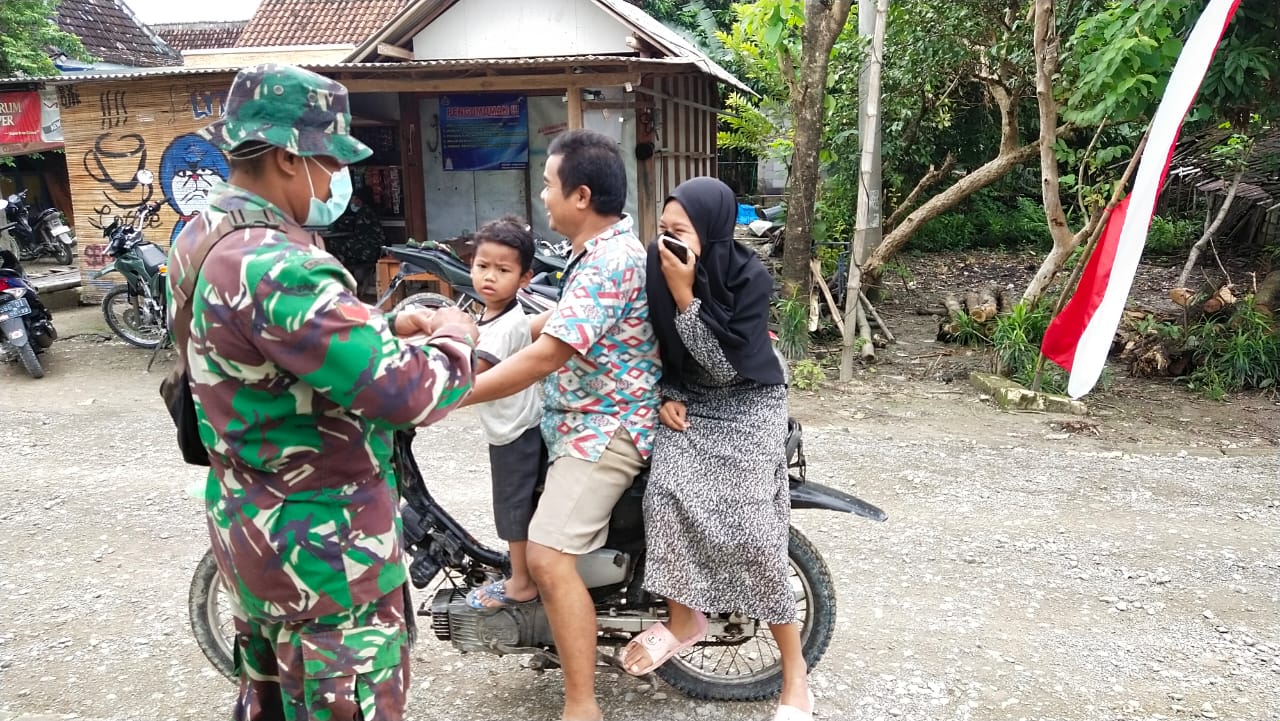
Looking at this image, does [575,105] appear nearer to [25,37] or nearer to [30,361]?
[30,361]

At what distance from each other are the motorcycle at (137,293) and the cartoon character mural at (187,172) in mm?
964

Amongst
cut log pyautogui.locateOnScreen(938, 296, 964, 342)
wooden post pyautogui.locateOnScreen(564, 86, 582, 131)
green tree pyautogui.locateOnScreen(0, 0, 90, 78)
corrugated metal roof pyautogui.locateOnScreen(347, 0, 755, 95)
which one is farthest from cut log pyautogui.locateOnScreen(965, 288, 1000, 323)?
green tree pyautogui.locateOnScreen(0, 0, 90, 78)

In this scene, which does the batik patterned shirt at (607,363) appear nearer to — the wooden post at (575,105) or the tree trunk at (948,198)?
the tree trunk at (948,198)

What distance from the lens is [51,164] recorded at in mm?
18406

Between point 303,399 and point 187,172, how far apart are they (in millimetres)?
9487

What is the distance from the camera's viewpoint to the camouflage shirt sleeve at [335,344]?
5.36 feet

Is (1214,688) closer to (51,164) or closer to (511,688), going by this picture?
(511,688)

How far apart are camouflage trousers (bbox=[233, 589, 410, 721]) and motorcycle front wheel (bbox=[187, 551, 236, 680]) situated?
1.05 m

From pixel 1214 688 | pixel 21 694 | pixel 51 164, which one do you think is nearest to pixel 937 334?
pixel 1214 688

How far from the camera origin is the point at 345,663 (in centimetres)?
187

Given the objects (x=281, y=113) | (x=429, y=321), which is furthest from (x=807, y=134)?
(x=281, y=113)

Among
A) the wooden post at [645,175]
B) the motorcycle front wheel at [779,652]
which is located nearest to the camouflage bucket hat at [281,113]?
the motorcycle front wheel at [779,652]

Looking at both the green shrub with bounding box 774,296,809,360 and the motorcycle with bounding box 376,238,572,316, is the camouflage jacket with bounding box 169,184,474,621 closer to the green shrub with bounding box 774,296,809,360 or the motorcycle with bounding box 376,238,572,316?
the motorcycle with bounding box 376,238,572,316

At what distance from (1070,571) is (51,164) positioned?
66.9ft
